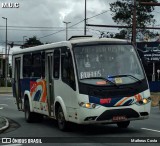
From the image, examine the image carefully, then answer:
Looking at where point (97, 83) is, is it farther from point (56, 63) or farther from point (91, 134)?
point (56, 63)

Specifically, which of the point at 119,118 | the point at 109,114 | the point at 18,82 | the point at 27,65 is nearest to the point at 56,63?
the point at 109,114

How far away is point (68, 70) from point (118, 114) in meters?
2.02

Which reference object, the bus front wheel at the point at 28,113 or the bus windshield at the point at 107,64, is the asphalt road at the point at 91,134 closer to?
the bus front wheel at the point at 28,113

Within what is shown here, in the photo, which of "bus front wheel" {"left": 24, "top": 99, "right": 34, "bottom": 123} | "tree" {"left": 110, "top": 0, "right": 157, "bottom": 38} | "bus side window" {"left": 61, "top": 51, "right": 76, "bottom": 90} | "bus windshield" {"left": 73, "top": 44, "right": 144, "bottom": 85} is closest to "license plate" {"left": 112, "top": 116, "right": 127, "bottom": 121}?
"bus windshield" {"left": 73, "top": 44, "right": 144, "bottom": 85}

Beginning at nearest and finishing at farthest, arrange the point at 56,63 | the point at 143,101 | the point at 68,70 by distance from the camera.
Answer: the point at 143,101
the point at 68,70
the point at 56,63

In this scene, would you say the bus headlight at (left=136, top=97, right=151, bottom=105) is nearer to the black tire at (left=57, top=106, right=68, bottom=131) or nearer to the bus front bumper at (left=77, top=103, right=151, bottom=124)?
the bus front bumper at (left=77, top=103, right=151, bottom=124)

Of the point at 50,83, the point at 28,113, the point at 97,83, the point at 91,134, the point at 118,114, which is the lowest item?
the point at 28,113

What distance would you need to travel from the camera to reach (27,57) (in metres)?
17.7

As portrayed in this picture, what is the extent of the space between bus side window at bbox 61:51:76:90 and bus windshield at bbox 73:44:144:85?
26 cm

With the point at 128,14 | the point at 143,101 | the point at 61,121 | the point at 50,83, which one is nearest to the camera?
the point at 143,101

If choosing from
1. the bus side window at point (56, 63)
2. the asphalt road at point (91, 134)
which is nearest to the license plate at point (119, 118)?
the asphalt road at point (91, 134)

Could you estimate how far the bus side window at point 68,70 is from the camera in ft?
42.9

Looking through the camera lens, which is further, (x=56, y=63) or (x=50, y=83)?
(x=50, y=83)

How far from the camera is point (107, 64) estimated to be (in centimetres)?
1311
